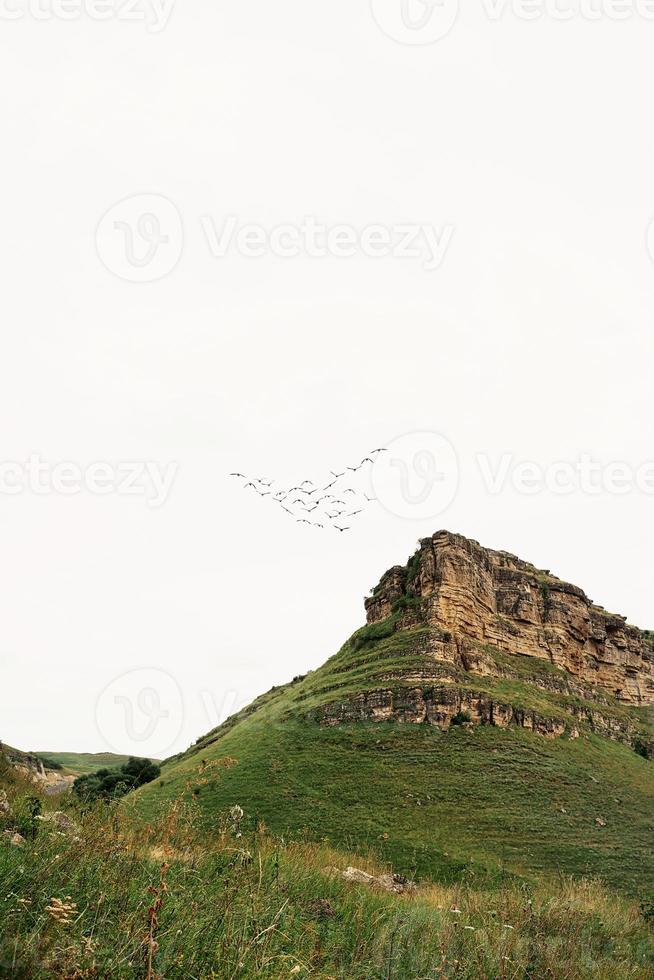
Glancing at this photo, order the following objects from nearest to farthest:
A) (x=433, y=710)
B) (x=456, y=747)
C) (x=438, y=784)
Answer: (x=438, y=784) → (x=456, y=747) → (x=433, y=710)

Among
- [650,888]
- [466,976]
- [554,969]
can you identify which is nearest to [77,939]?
[466,976]

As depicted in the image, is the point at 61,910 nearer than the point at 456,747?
Yes

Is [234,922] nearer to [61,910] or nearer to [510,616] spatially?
[61,910]

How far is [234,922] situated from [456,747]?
49.6m

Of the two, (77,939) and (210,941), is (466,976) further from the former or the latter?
(77,939)

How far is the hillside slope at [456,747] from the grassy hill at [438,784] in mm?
157

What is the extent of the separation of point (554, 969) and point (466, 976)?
4.11 ft

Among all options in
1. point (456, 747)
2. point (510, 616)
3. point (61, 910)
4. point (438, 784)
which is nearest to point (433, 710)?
point (456, 747)

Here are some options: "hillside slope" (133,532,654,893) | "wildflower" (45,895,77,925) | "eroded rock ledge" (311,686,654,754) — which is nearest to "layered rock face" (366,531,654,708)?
"hillside slope" (133,532,654,893)

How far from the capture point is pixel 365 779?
43.2 m

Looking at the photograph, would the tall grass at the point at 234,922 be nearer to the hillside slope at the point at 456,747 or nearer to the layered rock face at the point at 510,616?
the hillside slope at the point at 456,747

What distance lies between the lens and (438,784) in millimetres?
43062

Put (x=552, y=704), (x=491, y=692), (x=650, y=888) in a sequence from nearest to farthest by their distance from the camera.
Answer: (x=650, y=888), (x=491, y=692), (x=552, y=704)

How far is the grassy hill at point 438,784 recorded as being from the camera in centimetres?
3488
